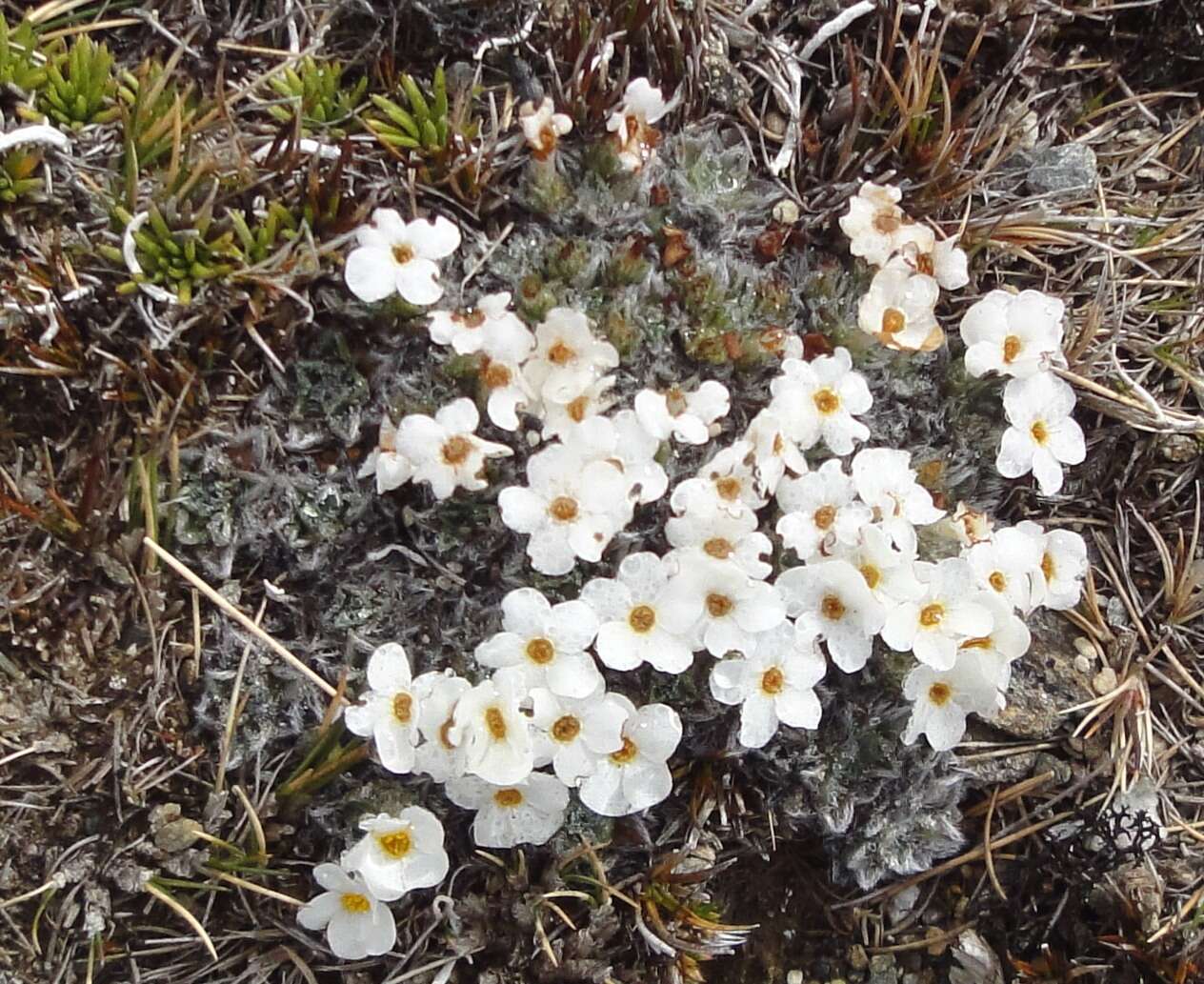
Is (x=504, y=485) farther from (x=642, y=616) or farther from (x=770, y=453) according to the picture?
(x=770, y=453)

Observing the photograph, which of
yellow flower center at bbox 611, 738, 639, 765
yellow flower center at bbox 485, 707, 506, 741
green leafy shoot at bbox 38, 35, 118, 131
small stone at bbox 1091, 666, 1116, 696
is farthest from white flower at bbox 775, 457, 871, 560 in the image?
green leafy shoot at bbox 38, 35, 118, 131

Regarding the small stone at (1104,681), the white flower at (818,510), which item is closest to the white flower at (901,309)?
the white flower at (818,510)

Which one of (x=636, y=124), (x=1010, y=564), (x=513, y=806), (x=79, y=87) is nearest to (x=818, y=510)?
(x=1010, y=564)

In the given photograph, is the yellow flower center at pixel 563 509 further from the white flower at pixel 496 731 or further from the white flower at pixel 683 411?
the white flower at pixel 496 731

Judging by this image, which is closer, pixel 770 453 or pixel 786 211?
pixel 770 453

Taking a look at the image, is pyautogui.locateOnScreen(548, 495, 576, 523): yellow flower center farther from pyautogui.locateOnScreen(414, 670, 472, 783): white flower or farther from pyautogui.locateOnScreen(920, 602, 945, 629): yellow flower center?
pyautogui.locateOnScreen(920, 602, 945, 629): yellow flower center
